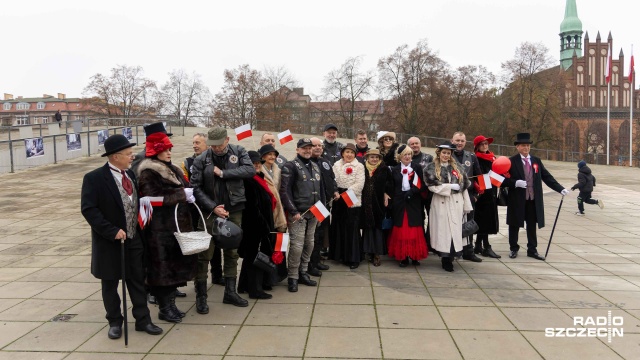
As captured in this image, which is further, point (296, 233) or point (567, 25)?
point (567, 25)

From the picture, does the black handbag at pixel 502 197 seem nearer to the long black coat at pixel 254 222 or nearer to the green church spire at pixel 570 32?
the long black coat at pixel 254 222

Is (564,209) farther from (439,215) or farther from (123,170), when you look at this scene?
(123,170)

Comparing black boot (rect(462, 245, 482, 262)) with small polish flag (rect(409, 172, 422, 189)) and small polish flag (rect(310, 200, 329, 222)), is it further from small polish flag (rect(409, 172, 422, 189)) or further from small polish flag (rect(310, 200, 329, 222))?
small polish flag (rect(310, 200, 329, 222))

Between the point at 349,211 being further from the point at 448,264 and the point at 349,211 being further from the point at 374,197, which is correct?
the point at 448,264

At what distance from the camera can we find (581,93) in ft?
203

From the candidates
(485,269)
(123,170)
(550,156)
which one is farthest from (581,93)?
(123,170)

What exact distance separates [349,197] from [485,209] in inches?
95.3

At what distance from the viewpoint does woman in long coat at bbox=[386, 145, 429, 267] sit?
6.37 m

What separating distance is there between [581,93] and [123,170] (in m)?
69.6

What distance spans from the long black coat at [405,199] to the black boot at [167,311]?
10.6 ft

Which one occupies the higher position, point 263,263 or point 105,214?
point 105,214

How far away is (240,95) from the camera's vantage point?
161 feet

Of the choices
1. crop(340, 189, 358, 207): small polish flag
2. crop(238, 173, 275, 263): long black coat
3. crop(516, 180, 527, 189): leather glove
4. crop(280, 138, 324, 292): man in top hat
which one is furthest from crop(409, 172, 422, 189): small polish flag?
crop(238, 173, 275, 263): long black coat

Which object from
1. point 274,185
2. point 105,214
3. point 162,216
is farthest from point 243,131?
point 105,214
